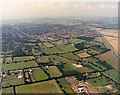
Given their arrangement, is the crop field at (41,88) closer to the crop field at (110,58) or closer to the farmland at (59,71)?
the farmland at (59,71)

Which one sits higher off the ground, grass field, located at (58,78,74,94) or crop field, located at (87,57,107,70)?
crop field, located at (87,57,107,70)

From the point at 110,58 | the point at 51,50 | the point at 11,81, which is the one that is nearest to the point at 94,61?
the point at 110,58

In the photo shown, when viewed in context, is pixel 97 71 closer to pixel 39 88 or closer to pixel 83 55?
pixel 83 55

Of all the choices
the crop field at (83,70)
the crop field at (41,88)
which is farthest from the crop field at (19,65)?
the crop field at (83,70)

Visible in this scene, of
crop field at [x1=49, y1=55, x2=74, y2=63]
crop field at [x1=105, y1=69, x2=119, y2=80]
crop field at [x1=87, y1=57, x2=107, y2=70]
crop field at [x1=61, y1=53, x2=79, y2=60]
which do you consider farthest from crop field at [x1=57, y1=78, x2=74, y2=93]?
crop field at [x1=61, y1=53, x2=79, y2=60]

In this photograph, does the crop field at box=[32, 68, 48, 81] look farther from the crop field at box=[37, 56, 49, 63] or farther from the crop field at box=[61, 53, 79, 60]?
the crop field at box=[61, 53, 79, 60]

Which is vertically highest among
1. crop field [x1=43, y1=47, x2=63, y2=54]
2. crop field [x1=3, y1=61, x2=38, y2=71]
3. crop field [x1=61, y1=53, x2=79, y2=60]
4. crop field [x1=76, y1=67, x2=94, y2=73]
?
crop field [x1=43, y1=47, x2=63, y2=54]
